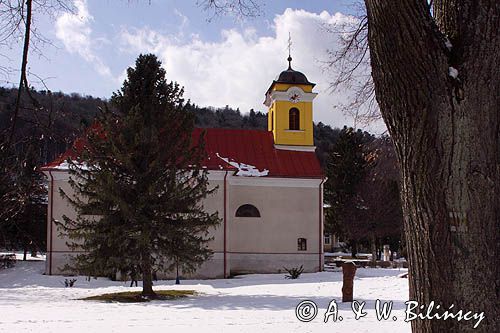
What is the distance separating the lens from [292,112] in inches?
1273

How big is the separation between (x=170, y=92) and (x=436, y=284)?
51.0ft

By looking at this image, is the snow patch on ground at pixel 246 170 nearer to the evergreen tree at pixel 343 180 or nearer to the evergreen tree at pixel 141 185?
the evergreen tree at pixel 141 185

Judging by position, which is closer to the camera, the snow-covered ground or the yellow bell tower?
the snow-covered ground

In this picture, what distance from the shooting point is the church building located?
2761cm

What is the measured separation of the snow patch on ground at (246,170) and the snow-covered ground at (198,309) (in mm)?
7019

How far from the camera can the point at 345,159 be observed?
150ft

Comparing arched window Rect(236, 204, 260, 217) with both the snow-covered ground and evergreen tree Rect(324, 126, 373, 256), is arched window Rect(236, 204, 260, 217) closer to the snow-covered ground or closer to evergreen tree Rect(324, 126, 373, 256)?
the snow-covered ground

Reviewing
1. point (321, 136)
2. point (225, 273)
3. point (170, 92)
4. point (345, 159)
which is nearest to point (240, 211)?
point (225, 273)

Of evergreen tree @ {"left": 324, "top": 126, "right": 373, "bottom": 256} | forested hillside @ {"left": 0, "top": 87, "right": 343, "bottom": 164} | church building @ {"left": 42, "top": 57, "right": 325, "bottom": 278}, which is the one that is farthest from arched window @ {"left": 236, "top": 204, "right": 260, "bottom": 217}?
forested hillside @ {"left": 0, "top": 87, "right": 343, "bottom": 164}

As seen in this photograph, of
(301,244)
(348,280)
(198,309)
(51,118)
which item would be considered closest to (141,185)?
(198,309)

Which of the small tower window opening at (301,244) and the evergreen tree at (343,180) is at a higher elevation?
the evergreen tree at (343,180)

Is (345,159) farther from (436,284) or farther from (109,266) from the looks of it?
(436,284)

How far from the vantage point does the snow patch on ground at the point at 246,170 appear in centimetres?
2938

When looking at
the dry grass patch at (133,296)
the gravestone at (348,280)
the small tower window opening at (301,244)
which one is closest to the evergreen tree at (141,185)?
the dry grass patch at (133,296)
